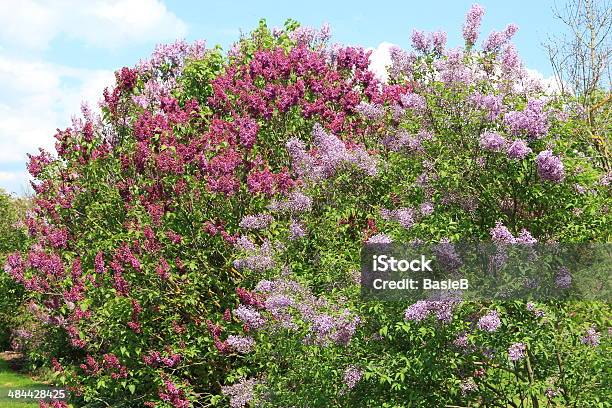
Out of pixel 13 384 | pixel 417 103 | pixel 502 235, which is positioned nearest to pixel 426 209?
pixel 502 235

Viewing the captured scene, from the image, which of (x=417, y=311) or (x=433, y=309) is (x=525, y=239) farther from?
(x=417, y=311)

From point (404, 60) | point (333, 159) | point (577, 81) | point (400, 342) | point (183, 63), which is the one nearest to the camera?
point (400, 342)

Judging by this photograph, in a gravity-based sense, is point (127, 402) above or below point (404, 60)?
below

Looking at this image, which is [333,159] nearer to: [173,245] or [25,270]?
[173,245]

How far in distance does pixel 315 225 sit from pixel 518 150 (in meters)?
2.89

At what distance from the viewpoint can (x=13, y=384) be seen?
22.9 metres

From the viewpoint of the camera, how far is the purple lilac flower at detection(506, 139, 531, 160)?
6.60m

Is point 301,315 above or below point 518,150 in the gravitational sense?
below

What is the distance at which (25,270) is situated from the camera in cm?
1247

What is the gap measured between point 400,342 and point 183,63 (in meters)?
9.99

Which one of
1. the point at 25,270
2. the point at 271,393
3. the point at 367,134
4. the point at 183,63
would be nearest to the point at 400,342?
the point at 271,393

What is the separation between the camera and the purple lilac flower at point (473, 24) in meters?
8.49

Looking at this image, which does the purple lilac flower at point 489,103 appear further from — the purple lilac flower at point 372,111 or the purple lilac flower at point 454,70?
the purple lilac flower at point 372,111

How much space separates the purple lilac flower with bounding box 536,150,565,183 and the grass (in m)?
15.5
